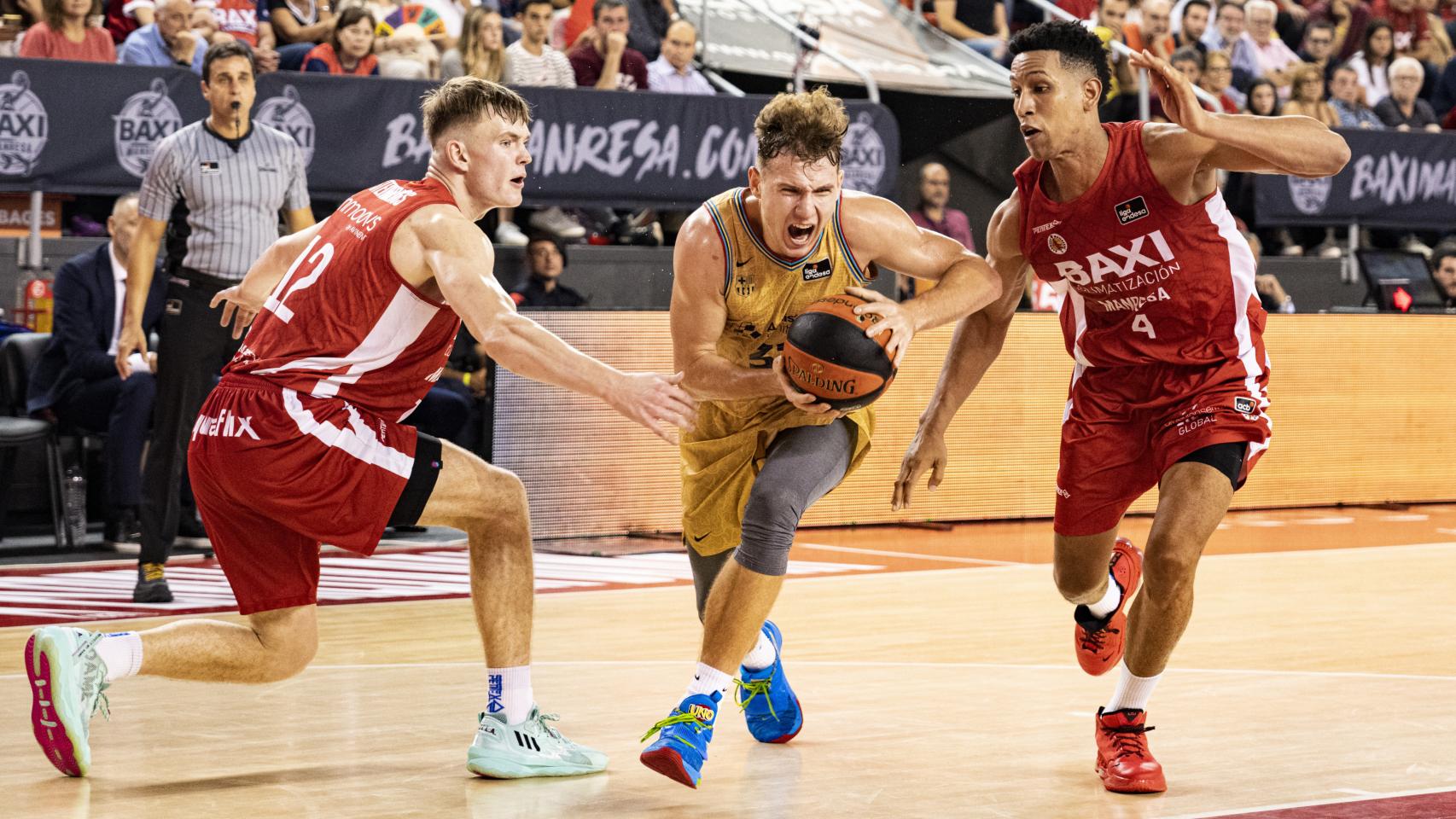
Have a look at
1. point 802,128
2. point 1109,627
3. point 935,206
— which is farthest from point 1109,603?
point 935,206

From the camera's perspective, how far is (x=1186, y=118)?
4.55 metres

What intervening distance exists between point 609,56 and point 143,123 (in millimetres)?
3446

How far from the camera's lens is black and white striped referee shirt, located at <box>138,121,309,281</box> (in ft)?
25.9

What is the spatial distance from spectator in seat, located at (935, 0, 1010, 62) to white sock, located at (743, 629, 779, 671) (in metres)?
10.1

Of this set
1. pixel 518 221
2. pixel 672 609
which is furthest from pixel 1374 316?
pixel 672 609

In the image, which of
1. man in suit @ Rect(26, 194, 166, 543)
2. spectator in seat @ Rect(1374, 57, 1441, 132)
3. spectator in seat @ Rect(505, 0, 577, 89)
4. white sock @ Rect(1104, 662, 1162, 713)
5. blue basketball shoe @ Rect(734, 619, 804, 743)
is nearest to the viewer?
white sock @ Rect(1104, 662, 1162, 713)

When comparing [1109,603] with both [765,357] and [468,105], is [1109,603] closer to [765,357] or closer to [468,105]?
[765,357]

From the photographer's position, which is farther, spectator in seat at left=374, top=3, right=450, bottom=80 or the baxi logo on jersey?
spectator in seat at left=374, top=3, right=450, bottom=80

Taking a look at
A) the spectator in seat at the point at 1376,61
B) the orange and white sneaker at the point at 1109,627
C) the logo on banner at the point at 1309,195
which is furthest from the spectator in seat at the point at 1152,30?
the orange and white sneaker at the point at 1109,627

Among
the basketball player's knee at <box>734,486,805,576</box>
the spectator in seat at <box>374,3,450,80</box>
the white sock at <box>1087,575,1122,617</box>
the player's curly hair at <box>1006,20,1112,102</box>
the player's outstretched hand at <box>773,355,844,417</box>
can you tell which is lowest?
the spectator in seat at <box>374,3,450,80</box>

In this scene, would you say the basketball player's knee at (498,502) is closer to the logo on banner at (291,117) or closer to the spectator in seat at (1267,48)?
the logo on banner at (291,117)

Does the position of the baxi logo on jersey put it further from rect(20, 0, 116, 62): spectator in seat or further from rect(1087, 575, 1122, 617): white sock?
rect(20, 0, 116, 62): spectator in seat

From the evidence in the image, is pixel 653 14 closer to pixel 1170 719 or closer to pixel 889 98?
pixel 889 98

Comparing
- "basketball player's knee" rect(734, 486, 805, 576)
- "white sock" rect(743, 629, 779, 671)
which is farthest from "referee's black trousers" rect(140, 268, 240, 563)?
"basketball player's knee" rect(734, 486, 805, 576)
